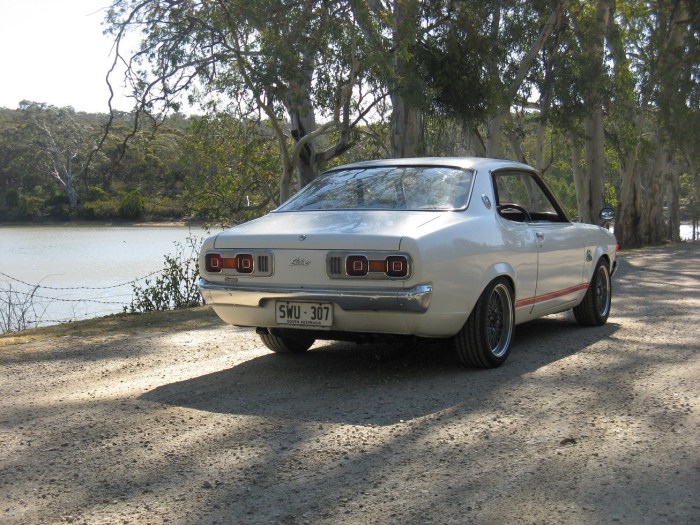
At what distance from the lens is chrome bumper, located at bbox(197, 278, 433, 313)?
17.8ft

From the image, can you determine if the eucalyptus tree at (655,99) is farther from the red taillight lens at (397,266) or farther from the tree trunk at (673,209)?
the red taillight lens at (397,266)

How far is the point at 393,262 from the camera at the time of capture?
543cm

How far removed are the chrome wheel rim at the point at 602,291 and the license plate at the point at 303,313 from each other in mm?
3626

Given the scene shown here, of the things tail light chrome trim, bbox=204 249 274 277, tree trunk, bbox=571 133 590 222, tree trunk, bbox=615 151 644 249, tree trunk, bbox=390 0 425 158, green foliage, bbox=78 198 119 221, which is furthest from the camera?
green foliage, bbox=78 198 119 221

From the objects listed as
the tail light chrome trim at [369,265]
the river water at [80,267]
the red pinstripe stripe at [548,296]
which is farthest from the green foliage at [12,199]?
the tail light chrome trim at [369,265]

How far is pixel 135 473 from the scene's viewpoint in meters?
4.01

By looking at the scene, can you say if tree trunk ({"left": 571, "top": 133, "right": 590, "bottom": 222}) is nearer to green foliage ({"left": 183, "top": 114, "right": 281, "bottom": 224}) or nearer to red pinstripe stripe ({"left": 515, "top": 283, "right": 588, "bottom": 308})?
green foliage ({"left": 183, "top": 114, "right": 281, "bottom": 224})

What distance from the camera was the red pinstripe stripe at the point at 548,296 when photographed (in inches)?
264

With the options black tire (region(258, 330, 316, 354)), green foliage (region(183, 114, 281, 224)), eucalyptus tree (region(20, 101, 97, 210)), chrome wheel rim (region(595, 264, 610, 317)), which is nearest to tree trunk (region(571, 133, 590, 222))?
green foliage (region(183, 114, 281, 224))

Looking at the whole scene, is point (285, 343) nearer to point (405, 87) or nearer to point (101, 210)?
point (405, 87)

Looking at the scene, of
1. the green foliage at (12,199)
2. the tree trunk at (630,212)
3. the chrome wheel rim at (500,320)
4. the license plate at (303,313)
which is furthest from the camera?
the green foliage at (12,199)

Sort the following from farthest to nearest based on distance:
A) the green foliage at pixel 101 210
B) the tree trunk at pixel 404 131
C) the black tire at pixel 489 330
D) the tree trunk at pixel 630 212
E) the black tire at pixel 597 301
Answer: the green foliage at pixel 101 210 < the tree trunk at pixel 630 212 < the tree trunk at pixel 404 131 < the black tire at pixel 597 301 < the black tire at pixel 489 330

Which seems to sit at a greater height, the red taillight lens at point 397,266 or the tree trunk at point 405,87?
the tree trunk at point 405,87

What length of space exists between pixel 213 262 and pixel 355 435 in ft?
6.62
